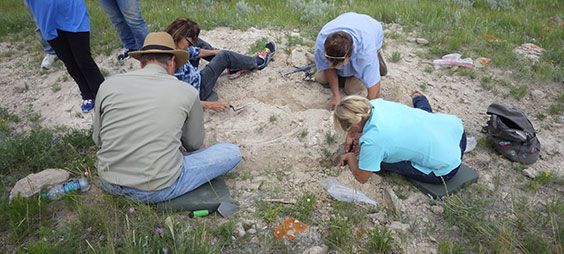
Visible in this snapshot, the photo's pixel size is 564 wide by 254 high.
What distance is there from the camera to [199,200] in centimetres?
287

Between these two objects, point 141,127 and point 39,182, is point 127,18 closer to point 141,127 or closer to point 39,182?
point 39,182

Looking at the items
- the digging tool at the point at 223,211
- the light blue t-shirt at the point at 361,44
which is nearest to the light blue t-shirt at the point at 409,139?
the light blue t-shirt at the point at 361,44

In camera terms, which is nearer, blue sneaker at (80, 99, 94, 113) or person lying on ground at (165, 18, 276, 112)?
person lying on ground at (165, 18, 276, 112)

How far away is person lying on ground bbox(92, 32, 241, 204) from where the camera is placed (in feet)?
8.46

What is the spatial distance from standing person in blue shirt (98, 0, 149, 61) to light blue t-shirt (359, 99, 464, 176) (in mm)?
3682

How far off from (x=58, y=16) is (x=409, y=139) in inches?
158

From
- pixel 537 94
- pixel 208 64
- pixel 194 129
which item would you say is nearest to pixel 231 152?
pixel 194 129

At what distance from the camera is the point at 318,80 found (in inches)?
190

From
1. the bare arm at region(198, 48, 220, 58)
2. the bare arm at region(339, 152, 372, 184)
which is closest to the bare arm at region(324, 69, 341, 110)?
the bare arm at region(339, 152, 372, 184)

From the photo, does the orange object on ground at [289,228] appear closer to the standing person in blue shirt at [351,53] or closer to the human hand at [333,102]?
the standing person in blue shirt at [351,53]

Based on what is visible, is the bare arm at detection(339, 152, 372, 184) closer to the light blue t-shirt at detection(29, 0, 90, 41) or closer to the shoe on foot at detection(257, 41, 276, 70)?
the shoe on foot at detection(257, 41, 276, 70)

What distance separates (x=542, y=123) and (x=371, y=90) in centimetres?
240

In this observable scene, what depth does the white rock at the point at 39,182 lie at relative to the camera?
2.85 meters

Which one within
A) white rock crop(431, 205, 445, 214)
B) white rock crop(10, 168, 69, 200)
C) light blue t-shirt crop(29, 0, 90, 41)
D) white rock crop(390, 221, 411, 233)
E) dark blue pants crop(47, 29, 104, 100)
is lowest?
white rock crop(431, 205, 445, 214)
